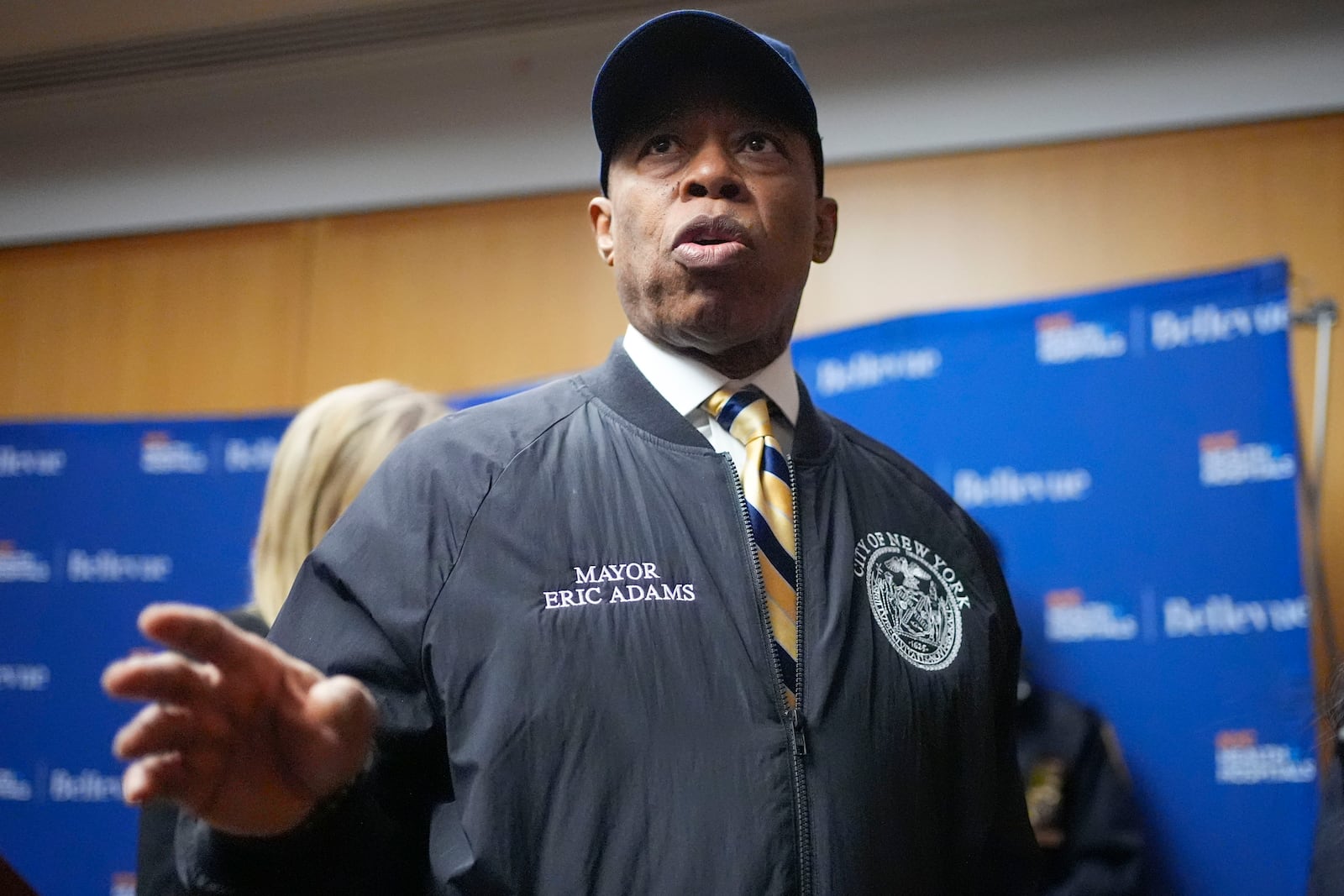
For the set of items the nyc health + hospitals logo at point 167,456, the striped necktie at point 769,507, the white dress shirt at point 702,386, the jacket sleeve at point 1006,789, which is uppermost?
the nyc health + hospitals logo at point 167,456

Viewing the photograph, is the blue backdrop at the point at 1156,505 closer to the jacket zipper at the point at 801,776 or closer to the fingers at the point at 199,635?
the jacket zipper at the point at 801,776

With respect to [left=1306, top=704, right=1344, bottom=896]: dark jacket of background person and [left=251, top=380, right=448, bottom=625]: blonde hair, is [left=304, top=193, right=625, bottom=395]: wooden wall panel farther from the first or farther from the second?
[left=1306, top=704, right=1344, bottom=896]: dark jacket of background person

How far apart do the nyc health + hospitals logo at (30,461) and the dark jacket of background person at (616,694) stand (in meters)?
2.54

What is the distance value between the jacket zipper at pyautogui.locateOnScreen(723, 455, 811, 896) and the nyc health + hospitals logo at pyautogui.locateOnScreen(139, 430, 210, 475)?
2.36 meters

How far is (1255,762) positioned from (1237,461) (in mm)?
531

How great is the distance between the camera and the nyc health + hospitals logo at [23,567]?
3.07 metres

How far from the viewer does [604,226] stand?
48.2 inches

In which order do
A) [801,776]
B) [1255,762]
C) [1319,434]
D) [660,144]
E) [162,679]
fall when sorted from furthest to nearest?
[1319,434] → [1255,762] → [660,144] → [801,776] → [162,679]

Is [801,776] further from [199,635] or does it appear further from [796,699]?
[199,635]

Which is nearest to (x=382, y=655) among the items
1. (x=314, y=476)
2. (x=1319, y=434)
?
(x=314, y=476)

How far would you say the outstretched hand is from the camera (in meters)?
0.66

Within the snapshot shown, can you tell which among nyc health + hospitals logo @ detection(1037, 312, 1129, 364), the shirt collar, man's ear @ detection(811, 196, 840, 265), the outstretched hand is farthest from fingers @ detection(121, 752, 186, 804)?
nyc health + hospitals logo @ detection(1037, 312, 1129, 364)

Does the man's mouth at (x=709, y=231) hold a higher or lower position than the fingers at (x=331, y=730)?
higher

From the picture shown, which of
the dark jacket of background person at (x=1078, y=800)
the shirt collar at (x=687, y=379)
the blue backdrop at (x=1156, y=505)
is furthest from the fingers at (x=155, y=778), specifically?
the blue backdrop at (x=1156, y=505)
